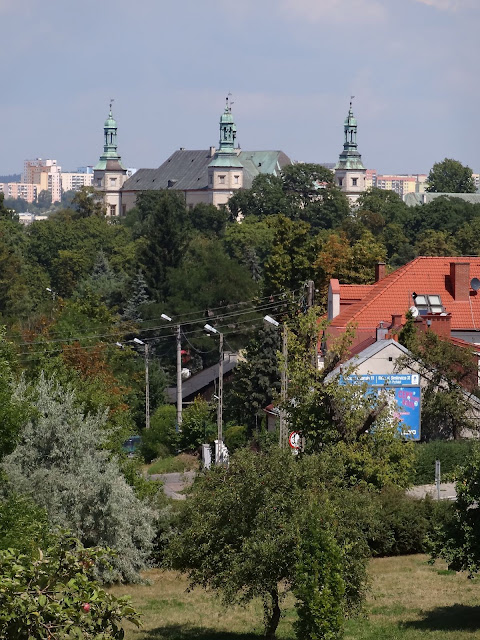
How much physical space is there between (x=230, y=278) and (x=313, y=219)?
68.3m

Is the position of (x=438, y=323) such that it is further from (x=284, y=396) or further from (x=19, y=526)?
(x=19, y=526)

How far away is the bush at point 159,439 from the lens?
5178cm

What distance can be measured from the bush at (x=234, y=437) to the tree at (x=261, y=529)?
25826mm

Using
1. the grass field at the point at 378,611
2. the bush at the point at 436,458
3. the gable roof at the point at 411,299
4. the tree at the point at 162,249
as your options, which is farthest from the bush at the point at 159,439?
the tree at the point at 162,249

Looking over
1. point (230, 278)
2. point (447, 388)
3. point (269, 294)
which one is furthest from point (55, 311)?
point (447, 388)

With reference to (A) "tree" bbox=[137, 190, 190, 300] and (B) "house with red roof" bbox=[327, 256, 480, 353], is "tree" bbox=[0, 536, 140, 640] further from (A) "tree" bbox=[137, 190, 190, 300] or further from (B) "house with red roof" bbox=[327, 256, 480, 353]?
(A) "tree" bbox=[137, 190, 190, 300]

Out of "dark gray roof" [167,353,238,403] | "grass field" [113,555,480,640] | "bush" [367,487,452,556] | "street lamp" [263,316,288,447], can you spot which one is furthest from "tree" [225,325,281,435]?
"grass field" [113,555,480,640]

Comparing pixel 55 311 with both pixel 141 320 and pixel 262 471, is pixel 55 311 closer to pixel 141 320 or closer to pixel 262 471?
pixel 141 320

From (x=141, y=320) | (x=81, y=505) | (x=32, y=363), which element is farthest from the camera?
(x=141, y=320)

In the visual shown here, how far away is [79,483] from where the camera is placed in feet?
94.4

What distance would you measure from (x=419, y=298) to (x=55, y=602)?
4041 cm

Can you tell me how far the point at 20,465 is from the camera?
29.0m

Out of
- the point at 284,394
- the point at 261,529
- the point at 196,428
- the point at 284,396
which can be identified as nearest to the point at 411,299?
the point at 196,428

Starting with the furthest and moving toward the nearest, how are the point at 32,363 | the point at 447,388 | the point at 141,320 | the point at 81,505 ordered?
the point at 141,320 → the point at 32,363 → the point at 447,388 → the point at 81,505
